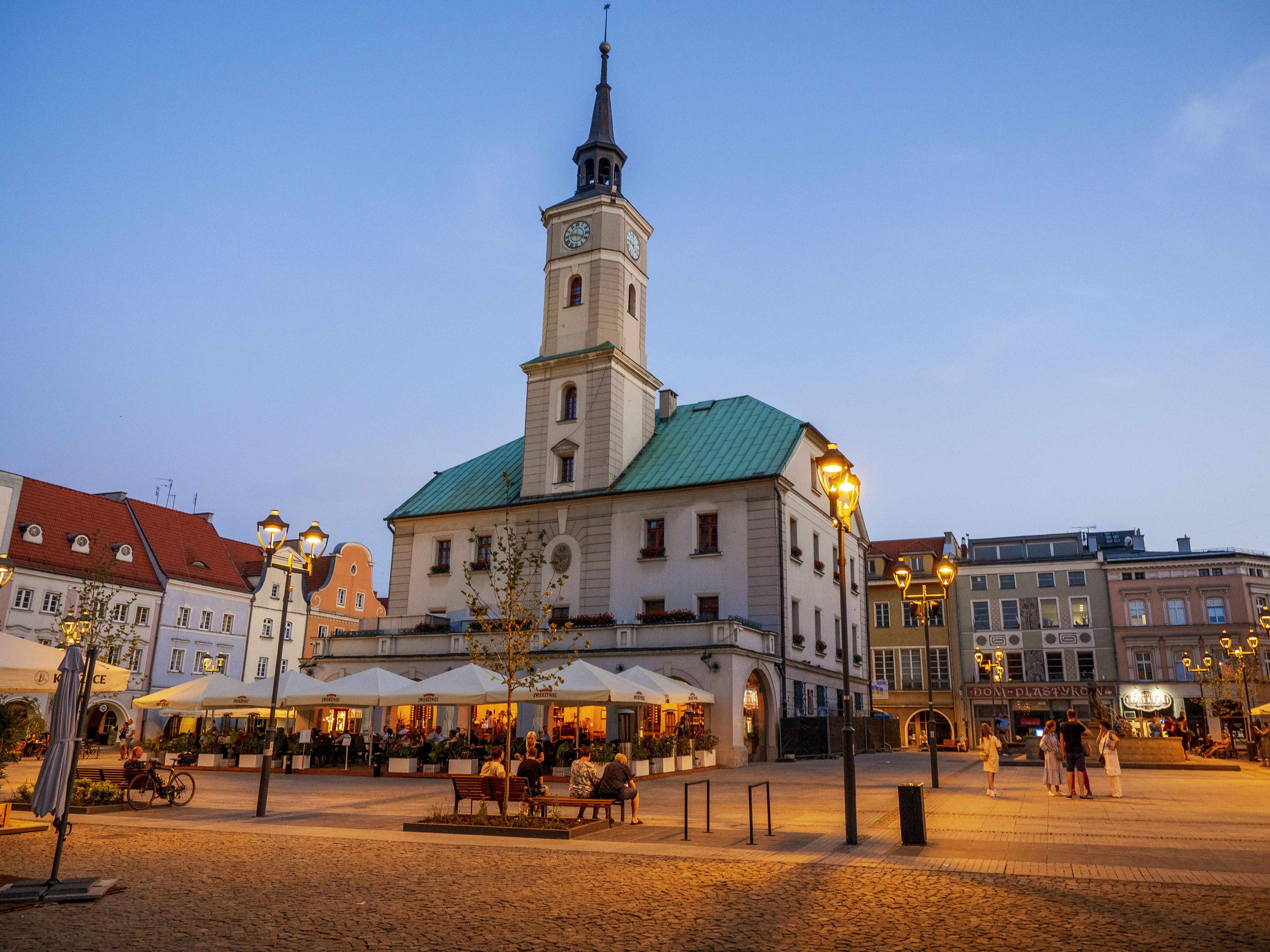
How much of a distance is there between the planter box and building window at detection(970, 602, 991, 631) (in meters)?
56.7

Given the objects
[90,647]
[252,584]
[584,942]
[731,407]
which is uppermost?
[731,407]

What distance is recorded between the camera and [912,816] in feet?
43.7

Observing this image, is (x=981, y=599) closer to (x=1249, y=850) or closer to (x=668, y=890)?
(x=1249, y=850)

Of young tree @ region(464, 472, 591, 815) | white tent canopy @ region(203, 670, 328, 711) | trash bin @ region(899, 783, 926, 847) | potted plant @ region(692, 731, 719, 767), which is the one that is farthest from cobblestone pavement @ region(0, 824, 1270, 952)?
potted plant @ region(692, 731, 719, 767)

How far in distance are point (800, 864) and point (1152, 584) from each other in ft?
197

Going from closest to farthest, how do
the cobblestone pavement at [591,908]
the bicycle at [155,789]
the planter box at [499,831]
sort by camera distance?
the cobblestone pavement at [591,908] → the planter box at [499,831] → the bicycle at [155,789]

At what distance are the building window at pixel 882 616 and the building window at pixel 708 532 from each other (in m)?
30.1

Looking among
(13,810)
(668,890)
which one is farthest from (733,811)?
(13,810)

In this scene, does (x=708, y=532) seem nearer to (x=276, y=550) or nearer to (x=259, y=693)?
(x=259, y=693)

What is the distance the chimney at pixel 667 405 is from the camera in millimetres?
47125

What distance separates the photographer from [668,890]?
33.4 feet

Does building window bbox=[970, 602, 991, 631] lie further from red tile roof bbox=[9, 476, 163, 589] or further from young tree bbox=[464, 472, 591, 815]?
red tile roof bbox=[9, 476, 163, 589]

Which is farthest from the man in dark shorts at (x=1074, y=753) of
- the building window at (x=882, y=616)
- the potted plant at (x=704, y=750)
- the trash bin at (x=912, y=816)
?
the building window at (x=882, y=616)

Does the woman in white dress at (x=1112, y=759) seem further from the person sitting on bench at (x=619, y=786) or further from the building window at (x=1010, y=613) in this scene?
the building window at (x=1010, y=613)
